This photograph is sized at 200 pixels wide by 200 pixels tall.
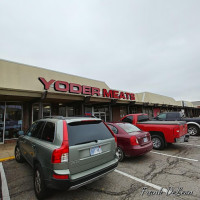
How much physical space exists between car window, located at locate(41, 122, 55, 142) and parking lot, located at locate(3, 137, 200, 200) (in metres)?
1.14

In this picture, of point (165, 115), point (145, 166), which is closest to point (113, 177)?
point (145, 166)

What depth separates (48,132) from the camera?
2857 mm

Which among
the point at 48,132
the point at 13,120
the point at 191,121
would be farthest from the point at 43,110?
the point at 191,121

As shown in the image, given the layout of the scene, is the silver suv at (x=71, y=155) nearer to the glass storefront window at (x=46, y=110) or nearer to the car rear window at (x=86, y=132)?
the car rear window at (x=86, y=132)

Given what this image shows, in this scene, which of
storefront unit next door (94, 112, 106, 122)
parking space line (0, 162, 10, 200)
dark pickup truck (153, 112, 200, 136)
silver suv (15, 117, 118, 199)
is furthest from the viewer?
storefront unit next door (94, 112, 106, 122)

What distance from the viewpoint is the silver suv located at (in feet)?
7.32

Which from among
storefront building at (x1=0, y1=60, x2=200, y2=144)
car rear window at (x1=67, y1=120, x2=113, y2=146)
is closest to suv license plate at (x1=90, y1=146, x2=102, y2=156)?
car rear window at (x1=67, y1=120, x2=113, y2=146)

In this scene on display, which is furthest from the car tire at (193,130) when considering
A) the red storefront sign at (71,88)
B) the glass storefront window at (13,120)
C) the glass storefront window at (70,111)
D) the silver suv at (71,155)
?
the glass storefront window at (13,120)

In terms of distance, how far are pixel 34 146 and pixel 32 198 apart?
1.09m

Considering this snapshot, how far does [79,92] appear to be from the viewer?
30.4 ft

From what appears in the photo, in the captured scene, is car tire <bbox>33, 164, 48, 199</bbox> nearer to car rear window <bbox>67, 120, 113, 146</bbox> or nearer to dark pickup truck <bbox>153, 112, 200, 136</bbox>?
car rear window <bbox>67, 120, 113, 146</bbox>

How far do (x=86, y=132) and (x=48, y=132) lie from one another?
36.5 inches

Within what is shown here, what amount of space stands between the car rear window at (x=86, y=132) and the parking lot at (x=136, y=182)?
1.22 meters

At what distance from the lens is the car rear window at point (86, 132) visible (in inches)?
98.7
